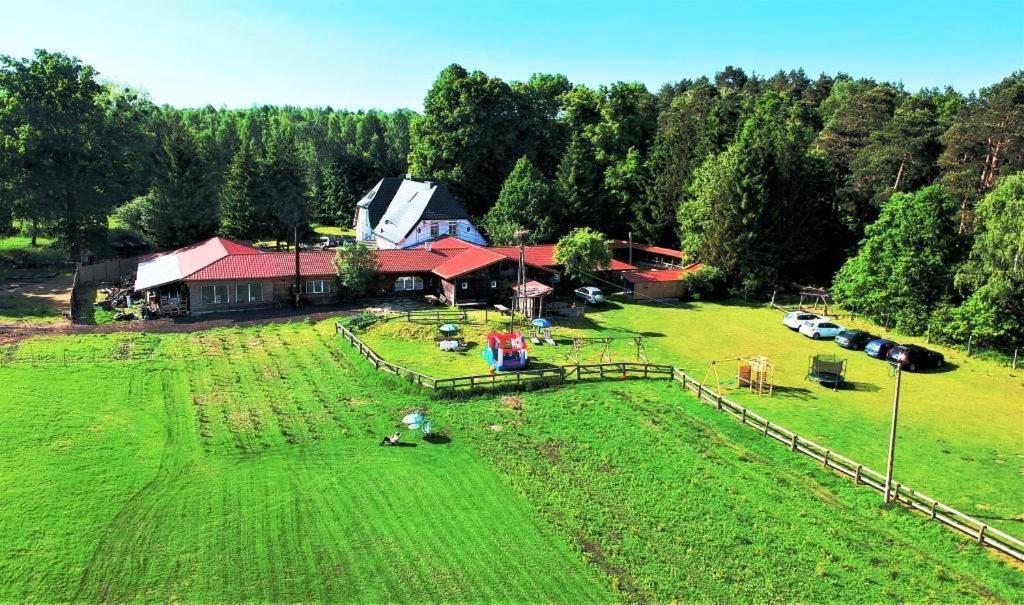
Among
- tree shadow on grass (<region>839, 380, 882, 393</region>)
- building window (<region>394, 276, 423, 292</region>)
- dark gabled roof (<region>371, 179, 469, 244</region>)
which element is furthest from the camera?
dark gabled roof (<region>371, 179, 469, 244</region>)

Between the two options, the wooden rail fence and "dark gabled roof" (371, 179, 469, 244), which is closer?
the wooden rail fence

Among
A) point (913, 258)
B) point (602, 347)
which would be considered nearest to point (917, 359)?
point (913, 258)

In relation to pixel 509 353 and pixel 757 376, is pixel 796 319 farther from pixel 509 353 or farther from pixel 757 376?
pixel 509 353

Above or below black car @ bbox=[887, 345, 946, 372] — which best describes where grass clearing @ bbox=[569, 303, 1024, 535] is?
below

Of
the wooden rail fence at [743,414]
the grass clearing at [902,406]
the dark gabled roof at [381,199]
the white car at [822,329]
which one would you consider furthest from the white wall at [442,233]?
the white car at [822,329]

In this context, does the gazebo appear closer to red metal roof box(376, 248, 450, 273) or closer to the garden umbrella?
red metal roof box(376, 248, 450, 273)

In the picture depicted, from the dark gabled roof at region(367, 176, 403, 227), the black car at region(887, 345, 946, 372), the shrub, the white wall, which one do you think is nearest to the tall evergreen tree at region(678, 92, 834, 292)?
the shrub

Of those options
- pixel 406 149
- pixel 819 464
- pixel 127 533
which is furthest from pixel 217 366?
pixel 406 149

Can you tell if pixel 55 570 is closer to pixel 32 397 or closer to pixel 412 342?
pixel 32 397
